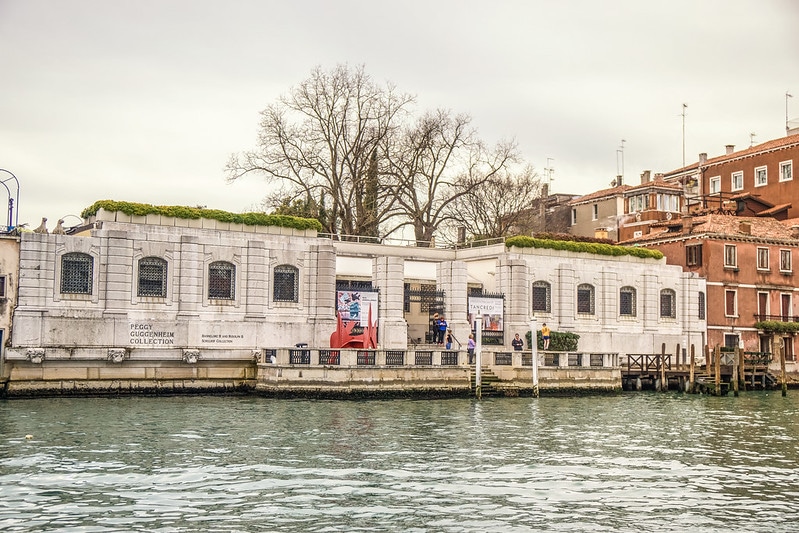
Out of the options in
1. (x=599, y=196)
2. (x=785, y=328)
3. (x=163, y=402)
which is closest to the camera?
(x=163, y=402)

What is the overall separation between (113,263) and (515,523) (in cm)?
2731

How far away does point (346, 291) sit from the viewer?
147 feet

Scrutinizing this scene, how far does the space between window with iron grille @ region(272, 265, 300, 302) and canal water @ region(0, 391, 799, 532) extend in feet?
30.7

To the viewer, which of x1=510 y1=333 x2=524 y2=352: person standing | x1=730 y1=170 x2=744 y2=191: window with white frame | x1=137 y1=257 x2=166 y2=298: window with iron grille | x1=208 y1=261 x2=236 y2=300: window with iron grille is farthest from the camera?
x1=730 y1=170 x2=744 y2=191: window with white frame

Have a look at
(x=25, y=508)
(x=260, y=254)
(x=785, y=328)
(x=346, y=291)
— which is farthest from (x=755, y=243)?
(x=25, y=508)

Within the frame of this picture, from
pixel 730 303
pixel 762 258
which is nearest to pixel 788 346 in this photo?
pixel 730 303

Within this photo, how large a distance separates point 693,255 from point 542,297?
41.1 feet

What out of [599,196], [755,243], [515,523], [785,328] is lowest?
[515,523]

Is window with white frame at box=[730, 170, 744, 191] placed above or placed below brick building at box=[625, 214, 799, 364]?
above

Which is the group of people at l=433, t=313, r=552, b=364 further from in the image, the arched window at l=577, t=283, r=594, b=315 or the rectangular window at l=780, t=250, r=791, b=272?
the rectangular window at l=780, t=250, r=791, b=272

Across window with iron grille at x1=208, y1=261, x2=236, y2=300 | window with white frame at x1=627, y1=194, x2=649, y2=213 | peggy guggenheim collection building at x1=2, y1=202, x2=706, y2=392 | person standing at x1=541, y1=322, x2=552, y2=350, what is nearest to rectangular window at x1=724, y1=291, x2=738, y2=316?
peggy guggenheim collection building at x1=2, y1=202, x2=706, y2=392

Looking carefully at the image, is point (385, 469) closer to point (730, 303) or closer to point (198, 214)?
point (198, 214)

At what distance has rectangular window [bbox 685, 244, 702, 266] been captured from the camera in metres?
58.1

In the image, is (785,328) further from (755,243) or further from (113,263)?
(113,263)
